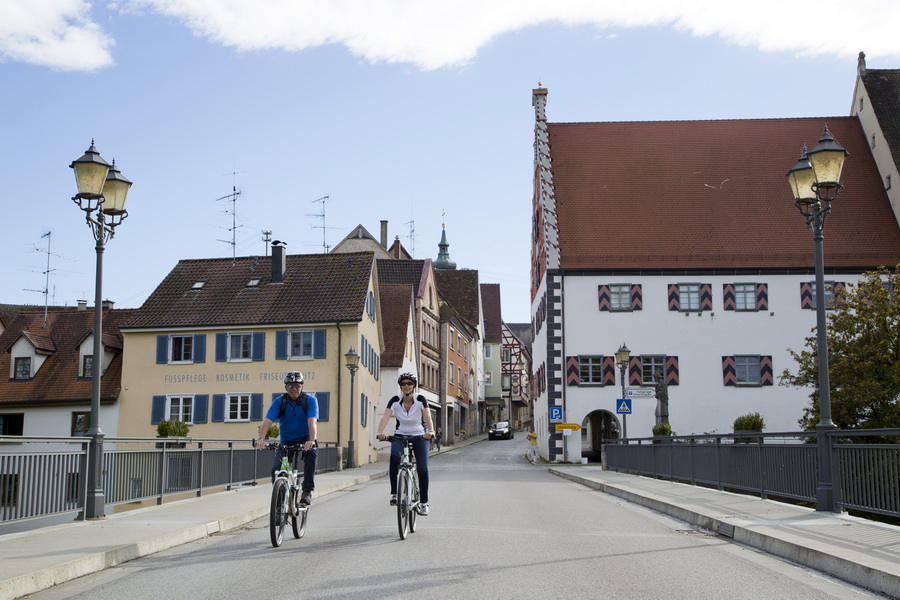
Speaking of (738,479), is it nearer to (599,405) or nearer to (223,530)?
(223,530)

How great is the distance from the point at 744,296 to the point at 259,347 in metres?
21.7

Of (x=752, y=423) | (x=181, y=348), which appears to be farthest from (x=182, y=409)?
(x=752, y=423)

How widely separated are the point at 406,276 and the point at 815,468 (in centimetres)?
4904

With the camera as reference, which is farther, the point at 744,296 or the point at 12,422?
the point at 12,422

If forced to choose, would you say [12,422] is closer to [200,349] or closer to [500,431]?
[200,349]

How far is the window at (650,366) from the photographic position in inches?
1672

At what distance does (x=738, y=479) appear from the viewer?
1697 cm

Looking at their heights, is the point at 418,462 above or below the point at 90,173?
below

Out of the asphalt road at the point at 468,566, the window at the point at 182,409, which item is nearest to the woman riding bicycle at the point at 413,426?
the asphalt road at the point at 468,566

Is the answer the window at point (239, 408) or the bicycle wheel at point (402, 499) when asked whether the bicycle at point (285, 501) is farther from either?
the window at point (239, 408)

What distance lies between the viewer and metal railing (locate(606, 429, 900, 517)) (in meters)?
11.1

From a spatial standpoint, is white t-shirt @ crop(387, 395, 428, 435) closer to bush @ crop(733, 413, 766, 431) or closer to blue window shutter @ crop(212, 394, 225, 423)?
bush @ crop(733, 413, 766, 431)

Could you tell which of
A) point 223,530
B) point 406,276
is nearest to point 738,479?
point 223,530

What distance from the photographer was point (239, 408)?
41344mm
